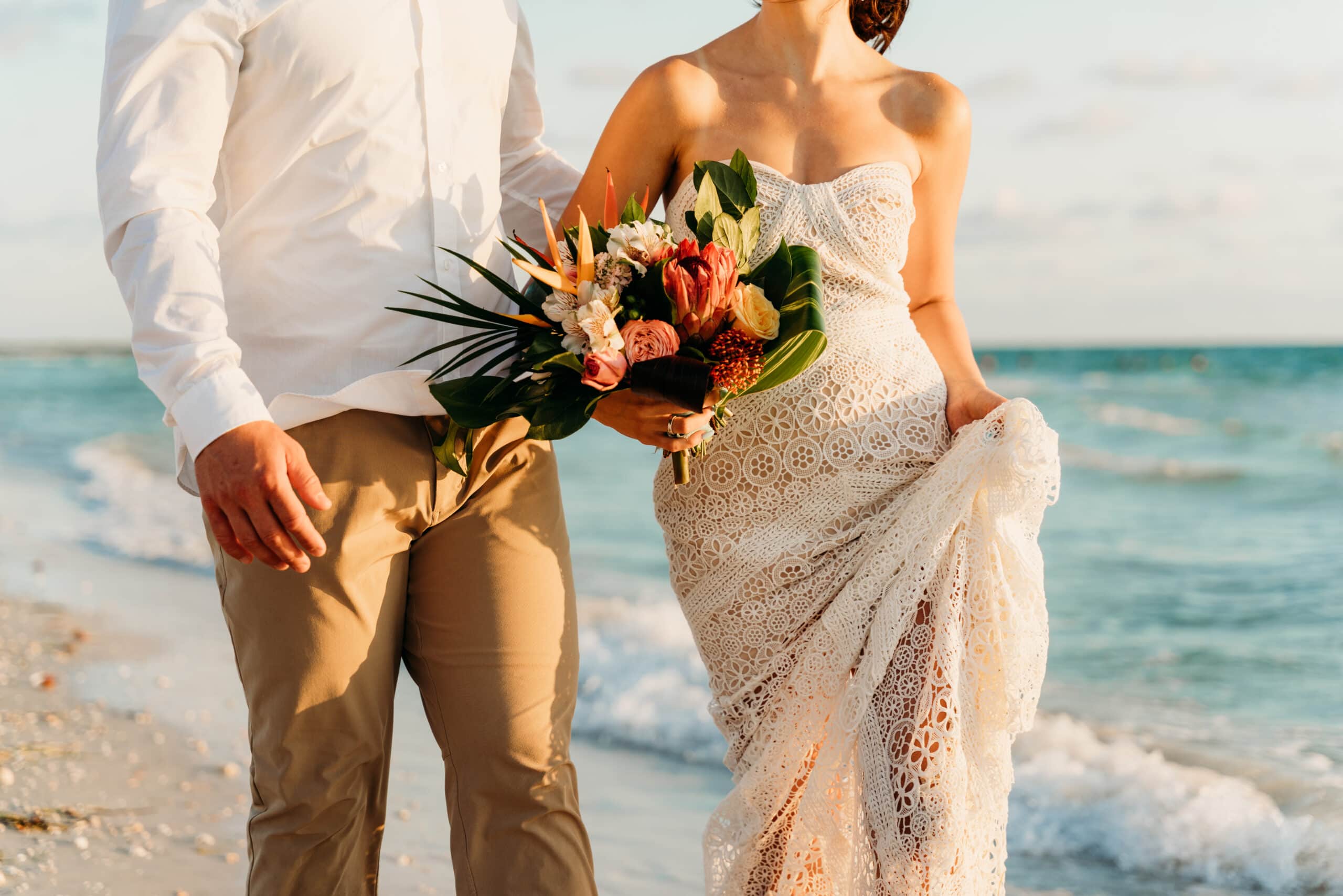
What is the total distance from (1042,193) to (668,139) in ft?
68.5

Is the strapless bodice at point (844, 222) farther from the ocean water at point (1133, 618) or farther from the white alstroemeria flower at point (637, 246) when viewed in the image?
the ocean water at point (1133, 618)

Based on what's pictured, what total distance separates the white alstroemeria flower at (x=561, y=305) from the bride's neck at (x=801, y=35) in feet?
3.30

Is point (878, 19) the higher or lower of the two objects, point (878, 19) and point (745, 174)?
the higher

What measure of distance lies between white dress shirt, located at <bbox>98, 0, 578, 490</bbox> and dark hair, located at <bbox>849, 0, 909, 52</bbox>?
46.6 inches

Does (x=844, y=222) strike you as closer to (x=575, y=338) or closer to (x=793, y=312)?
(x=793, y=312)

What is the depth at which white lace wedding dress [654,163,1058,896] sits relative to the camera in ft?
8.18

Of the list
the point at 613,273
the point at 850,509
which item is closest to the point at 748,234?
the point at 613,273

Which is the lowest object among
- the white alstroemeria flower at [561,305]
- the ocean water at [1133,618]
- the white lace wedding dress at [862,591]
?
the ocean water at [1133,618]

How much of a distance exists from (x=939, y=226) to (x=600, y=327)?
3.98 ft

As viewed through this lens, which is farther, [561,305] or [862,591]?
[862,591]

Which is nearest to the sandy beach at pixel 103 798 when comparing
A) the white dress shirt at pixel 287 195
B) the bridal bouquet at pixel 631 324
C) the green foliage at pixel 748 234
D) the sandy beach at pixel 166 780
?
the sandy beach at pixel 166 780

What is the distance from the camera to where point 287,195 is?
225 centimetres

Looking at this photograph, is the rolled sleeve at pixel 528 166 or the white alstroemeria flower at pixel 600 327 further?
the rolled sleeve at pixel 528 166

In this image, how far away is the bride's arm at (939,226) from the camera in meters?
2.98
